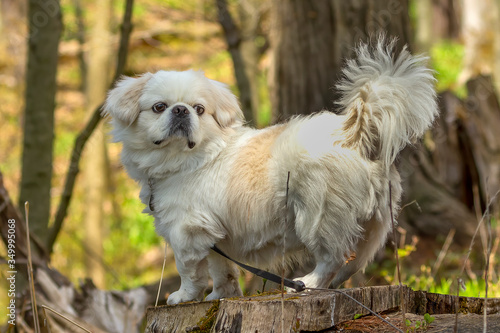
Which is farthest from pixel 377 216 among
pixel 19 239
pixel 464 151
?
pixel 464 151

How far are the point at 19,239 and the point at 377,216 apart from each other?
2834 mm

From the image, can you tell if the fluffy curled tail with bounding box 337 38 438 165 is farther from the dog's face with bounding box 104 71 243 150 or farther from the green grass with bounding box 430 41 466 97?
the green grass with bounding box 430 41 466 97

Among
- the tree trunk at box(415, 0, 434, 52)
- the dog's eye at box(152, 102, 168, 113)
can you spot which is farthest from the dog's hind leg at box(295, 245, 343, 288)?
the tree trunk at box(415, 0, 434, 52)

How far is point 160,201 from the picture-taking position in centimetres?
318

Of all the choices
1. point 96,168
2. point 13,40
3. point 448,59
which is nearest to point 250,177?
point 96,168

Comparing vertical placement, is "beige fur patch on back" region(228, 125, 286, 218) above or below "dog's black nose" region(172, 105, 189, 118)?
below

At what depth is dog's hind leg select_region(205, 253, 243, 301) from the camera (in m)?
3.32

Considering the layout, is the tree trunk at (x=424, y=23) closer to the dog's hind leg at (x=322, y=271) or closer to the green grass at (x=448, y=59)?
the green grass at (x=448, y=59)

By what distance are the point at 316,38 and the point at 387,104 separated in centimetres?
354

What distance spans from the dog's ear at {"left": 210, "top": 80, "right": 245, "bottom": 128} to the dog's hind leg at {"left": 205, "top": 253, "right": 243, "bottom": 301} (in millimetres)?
774

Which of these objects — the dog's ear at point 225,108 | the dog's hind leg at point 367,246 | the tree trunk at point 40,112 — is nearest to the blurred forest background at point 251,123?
the tree trunk at point 40,112

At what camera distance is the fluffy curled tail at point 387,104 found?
2869 mm

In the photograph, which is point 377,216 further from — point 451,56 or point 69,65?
point 451,56

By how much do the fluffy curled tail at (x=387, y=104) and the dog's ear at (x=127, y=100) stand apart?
1.12m
